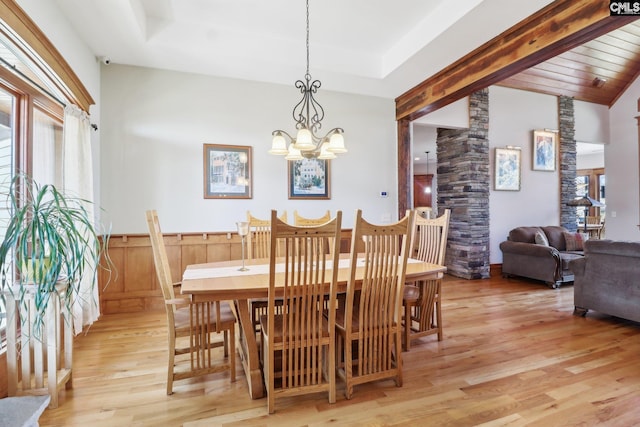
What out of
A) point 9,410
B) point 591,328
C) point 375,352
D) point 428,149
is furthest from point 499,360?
point 428,149

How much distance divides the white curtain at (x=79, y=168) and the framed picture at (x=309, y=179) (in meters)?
2.19

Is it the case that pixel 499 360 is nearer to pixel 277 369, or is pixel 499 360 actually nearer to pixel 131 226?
pixel 277 369

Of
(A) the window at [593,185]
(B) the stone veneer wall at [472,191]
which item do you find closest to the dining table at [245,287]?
(B) the stone veneer wall at [472,191]

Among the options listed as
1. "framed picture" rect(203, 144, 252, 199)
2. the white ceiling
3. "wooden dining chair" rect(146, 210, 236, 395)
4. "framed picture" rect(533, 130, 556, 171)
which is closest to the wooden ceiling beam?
the white ceiling

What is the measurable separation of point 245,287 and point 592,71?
22.8ft

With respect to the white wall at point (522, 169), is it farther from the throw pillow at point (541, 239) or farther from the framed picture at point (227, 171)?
the framed picture at point (227, 171)

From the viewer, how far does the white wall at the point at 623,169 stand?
6.00m

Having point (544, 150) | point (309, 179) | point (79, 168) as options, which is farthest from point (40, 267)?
Answer: point (544, 150)

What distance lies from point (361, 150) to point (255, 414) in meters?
3.57

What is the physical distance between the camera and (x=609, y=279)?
10.5ft

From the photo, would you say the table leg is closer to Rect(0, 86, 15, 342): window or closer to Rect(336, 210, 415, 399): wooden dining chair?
Rect(336, 210, 415, 399): wooden dining chair

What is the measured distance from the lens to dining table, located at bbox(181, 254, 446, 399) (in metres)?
1.82

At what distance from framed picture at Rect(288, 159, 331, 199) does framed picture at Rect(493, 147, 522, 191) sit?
10.2 ft

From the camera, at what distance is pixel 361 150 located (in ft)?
15.0
